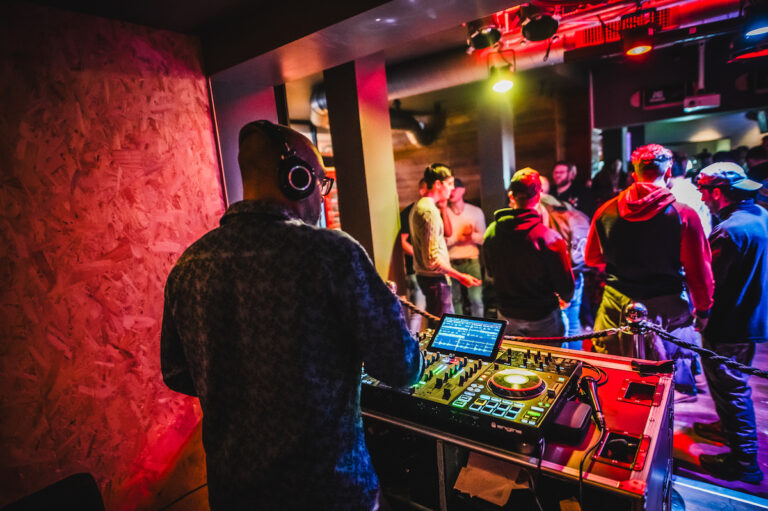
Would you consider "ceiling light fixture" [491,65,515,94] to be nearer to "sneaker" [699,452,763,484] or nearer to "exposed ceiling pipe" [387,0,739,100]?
"exposed ceiling pipe" [387,0,739,100]

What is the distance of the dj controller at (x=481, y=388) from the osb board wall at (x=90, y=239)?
5.35 ft

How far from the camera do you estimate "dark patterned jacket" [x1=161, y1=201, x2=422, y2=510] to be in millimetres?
1103

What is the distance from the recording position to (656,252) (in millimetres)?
2723

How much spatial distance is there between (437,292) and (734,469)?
2515 mm

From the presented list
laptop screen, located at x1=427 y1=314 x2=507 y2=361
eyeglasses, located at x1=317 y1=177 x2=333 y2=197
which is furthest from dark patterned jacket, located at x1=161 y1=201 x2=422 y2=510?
laptop screen, located at x1=427 y1=314 x2=507 y2=361

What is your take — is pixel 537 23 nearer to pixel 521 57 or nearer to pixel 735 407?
pixel 521 57

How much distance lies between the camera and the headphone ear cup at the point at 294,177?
1.17 meters

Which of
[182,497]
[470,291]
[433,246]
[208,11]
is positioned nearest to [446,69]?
[433,246]

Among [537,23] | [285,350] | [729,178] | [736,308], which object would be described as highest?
[537,23]

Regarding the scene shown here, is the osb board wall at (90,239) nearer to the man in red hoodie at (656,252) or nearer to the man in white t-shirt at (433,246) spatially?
the man in white t-shirt at (433,246)

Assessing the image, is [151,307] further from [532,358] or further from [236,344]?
[532,358]

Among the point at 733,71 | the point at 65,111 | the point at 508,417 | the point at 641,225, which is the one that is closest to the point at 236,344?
the point at 508,417

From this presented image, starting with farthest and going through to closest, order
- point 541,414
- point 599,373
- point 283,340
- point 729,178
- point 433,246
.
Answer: point 433,246, point 729,178, point 599,373, point 541,414, point 283,340

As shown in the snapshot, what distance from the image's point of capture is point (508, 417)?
134 cm
